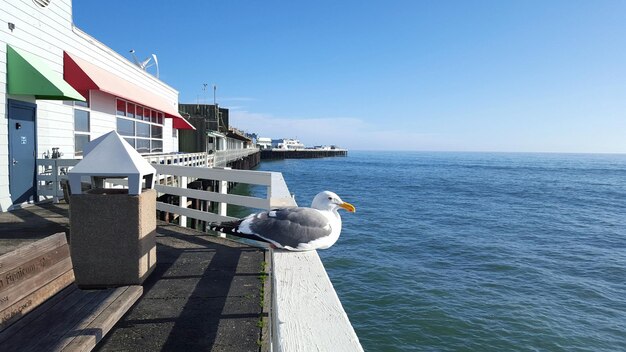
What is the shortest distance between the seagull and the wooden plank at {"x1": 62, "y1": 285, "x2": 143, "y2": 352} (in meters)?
0.90

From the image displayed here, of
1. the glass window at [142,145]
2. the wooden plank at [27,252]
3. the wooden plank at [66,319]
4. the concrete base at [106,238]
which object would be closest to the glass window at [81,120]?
the glass window at [142,145]

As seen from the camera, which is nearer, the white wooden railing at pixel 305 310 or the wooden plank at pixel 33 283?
the white wooden railing at pixel 305 310

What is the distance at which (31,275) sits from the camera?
285 centimetres

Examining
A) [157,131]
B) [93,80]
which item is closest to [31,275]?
[93,80]

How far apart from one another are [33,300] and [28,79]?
807 cm

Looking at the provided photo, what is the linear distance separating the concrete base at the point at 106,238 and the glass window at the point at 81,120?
916cm

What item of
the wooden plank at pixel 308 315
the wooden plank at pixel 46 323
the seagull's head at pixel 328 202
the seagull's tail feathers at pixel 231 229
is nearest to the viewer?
the wooden plank at pixel 308 315

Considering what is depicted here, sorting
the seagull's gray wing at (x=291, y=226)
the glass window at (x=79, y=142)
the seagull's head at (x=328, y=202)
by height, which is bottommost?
the seagull's gray wing at (x=291, y=226)

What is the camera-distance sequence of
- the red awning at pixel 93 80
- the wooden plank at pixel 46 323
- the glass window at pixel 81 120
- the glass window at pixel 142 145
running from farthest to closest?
the glass window at pixel 142 145 → the glass window at pixel 81 120 → the red awning at pixel 93 80 → the wooden plank at pixel 46 323

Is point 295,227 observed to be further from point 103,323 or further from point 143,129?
point 143,129

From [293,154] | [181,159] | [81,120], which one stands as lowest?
[181,159]

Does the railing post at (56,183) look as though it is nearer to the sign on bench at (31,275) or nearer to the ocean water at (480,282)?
the ocean water at (480,282)

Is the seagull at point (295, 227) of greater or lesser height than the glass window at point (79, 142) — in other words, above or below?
below

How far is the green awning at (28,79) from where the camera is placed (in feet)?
28.7
